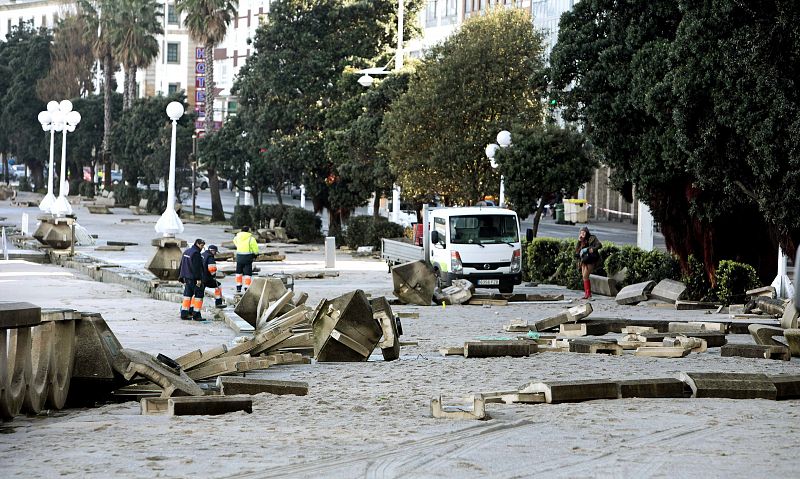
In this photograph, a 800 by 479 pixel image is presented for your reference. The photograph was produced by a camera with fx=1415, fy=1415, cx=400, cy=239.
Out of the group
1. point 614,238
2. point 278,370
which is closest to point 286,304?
point 278,370

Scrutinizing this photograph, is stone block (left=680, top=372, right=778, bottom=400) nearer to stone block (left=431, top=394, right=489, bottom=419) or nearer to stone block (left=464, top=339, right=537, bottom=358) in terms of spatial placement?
stone block (left=431, top=394, right=489, bottom=419)

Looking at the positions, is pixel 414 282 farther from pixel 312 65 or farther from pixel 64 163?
pixel 312 65

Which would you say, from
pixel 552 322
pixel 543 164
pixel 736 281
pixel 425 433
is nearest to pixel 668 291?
pixel 736 281

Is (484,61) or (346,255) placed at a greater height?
(484,61)

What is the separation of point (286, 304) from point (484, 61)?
21963 mm

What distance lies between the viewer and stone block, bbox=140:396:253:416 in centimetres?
1251

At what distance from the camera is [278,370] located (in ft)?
54.9

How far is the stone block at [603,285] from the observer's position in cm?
2946

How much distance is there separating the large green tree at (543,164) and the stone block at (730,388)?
22864 mm

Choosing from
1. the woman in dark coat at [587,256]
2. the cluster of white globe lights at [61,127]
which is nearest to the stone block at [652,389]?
the woman in dark coat at [587,256]

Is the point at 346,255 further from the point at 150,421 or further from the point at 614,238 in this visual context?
the point at 150,421

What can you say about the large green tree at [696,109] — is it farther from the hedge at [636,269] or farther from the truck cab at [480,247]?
the truck cab at [480,247]

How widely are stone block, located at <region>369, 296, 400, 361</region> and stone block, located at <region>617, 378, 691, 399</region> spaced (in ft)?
15.4

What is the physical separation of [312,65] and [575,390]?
141 feet
